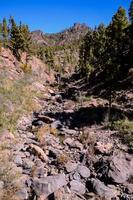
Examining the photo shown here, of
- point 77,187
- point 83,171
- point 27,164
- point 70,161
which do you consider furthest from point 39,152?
point 77,187

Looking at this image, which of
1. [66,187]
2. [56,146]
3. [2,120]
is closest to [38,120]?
[2,120]

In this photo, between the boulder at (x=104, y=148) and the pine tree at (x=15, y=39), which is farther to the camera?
the pine tree at (x=15, y=39)

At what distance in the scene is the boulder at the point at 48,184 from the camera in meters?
12.9

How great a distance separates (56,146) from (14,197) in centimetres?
641

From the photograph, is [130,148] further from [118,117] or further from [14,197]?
[14,197]

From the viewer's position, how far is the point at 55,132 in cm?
2094

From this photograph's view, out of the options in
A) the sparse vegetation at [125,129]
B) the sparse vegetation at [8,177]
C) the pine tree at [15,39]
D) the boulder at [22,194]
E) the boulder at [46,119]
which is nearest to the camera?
the sparse vegetation at [8,177]

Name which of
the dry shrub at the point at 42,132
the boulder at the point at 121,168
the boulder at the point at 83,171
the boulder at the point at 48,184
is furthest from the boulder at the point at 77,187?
the dry shrub at the point at 42,132

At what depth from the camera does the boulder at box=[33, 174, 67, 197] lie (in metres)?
12.9

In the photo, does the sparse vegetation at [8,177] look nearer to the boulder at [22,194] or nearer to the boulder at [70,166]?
the boulder at [22,194]

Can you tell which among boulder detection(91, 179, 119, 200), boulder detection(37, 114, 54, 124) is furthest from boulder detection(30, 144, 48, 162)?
boulder detection(37, 114, 54, 124)

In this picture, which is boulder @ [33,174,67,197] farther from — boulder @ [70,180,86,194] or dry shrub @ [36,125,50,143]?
dry shrub @ [36,125,50,143]

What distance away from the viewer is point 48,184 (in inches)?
521

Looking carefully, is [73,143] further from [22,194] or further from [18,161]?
[22,194]
